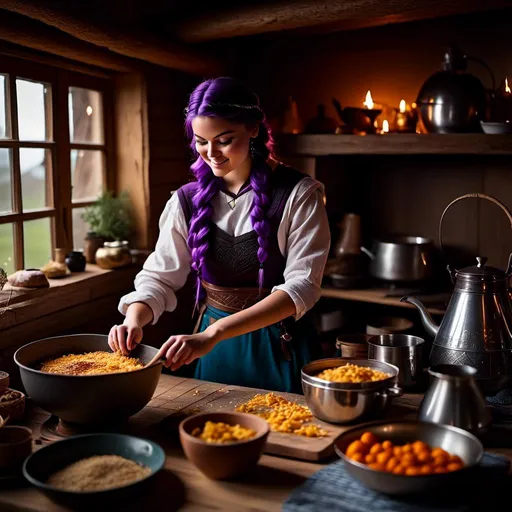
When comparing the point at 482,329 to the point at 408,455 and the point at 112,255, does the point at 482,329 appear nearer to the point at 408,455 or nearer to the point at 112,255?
the point at 408,455

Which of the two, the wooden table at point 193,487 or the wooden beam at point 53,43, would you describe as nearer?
the wooden table at point 193,487

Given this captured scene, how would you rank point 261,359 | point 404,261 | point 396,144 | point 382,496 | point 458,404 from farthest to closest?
point 404,261 < point 396,144 < point 261,359 < point 458,404 < point 382,496

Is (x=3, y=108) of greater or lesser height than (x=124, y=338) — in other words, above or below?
above

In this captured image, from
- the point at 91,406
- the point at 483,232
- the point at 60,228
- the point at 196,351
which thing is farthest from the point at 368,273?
the point at 91,406

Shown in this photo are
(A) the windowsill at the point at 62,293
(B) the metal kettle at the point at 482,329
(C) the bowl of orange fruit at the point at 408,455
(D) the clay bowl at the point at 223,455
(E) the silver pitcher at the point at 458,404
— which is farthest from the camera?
(A) the windowsill at the point at 62,293

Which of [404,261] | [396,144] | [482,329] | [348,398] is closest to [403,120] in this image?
[396,144]

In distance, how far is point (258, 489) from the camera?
4.96ft

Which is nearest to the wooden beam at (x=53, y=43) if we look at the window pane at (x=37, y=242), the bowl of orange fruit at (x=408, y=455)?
the window pane at (x=37, y=242)

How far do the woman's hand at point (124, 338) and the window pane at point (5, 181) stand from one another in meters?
1.11

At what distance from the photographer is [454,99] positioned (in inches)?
122

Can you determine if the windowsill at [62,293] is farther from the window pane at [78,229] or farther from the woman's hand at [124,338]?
the woman's hand at [124,338]

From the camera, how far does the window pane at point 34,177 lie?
9.70 feet

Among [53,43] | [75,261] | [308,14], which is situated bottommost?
[75,261]

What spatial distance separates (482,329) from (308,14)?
66.3 inches
